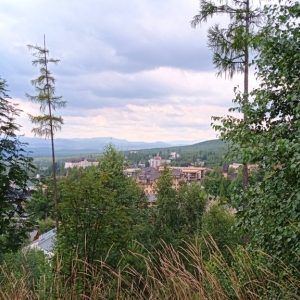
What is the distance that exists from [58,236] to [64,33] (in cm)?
798

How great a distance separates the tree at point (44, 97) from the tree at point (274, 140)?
25.9 feet

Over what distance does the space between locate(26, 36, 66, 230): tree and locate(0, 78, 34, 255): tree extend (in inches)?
244

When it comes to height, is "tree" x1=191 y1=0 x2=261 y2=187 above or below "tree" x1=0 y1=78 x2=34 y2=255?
above

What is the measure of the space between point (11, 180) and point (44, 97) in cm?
679

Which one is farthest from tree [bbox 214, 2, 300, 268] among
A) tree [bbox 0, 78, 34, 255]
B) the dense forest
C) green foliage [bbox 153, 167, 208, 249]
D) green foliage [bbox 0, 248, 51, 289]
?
green foliage [bbox 153, 167, 208, 249]

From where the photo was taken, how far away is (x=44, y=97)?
10188 millimetres

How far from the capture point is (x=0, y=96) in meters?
4.04

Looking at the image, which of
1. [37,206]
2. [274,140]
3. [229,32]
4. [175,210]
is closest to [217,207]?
[274,140]

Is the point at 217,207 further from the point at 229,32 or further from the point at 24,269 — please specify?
the point at 229,32

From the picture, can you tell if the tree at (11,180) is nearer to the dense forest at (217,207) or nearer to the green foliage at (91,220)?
the dense forest at (217,207)

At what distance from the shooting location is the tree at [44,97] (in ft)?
33.7

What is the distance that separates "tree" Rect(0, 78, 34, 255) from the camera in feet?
12.5

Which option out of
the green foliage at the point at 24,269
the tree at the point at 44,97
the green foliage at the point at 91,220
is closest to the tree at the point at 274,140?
the green foliage at the point at 24,269

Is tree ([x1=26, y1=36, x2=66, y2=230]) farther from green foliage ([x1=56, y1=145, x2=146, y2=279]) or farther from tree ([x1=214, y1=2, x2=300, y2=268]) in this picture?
tree ([x1=214, y1=2, x2=300, y2=268])
